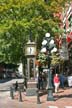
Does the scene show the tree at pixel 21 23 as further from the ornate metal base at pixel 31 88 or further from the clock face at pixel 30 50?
the ornate metal base at pixel 31 88

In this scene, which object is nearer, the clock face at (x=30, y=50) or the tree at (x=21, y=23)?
the clock face at (x=30, y=50)

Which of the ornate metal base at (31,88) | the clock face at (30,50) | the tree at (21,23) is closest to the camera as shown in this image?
the ornate metal base at (31,88)

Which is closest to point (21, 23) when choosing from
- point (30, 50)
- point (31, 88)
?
point (30, 50)

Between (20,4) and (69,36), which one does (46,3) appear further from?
(69,36)

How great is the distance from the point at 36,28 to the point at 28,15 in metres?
1.40

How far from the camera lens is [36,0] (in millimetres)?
38719

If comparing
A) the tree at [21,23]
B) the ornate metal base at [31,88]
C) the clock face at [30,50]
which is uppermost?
the tree at [21,23]

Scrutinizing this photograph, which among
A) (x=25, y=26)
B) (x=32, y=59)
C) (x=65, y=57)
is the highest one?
(x=25, y=26)

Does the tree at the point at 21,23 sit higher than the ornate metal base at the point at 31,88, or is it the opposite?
the tree at the point at 21,23

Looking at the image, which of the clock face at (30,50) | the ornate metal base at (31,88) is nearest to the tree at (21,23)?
the clock face at (30,50)

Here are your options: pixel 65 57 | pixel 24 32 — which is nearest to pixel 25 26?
pixel 24 32

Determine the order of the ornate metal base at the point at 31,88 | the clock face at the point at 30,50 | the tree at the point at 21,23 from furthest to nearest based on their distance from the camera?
the tree at the point at 21,23 → the clock face at the point at 30,50 → the ornate metal base at the point at 31,88

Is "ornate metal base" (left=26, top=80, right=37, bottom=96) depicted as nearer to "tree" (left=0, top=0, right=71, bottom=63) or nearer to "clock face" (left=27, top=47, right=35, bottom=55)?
"clock face" (left=27, top=47, right=35, bottom=55)

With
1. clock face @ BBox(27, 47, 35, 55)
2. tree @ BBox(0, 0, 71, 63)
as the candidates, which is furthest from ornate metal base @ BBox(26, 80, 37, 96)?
tree @ BBox(0, 0, 71, 63)
